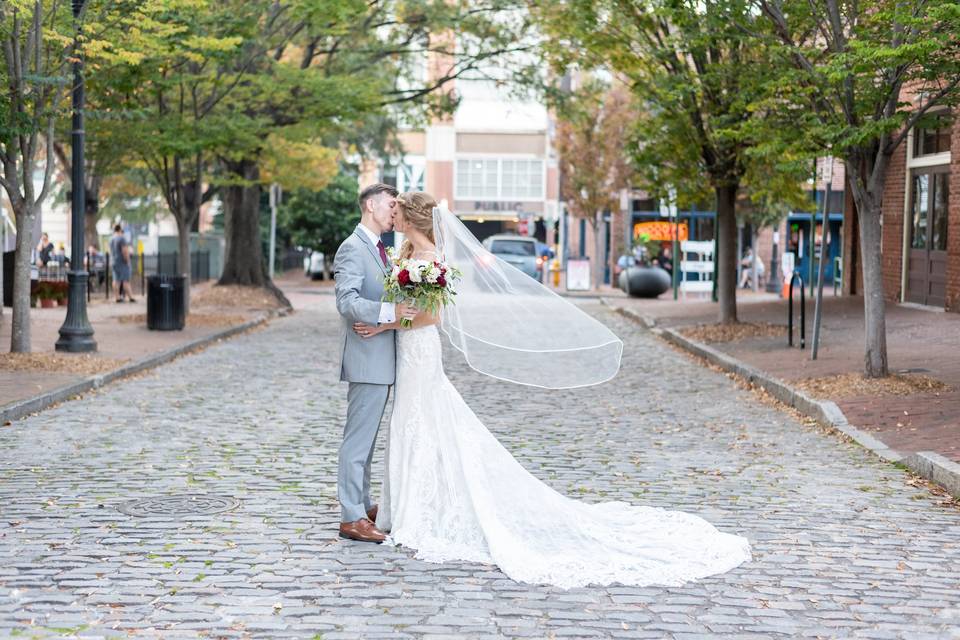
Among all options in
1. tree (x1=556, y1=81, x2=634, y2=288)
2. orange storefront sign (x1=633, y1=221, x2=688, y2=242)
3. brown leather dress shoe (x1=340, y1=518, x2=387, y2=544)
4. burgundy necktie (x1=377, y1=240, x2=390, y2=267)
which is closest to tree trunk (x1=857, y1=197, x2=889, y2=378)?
burgundy necktie (x1=377, y1=240, x2=390, y2=267)

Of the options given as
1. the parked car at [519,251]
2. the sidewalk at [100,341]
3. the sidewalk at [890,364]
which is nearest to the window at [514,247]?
the parked car at [519,251]

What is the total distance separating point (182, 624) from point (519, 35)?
943 inches

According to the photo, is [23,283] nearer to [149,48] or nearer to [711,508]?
[149,48]

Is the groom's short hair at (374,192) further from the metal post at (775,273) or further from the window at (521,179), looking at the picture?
the window at (521,179)

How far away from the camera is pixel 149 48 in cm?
1823

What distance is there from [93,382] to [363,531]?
8394mm

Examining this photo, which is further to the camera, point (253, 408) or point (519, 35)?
point (519, 35)

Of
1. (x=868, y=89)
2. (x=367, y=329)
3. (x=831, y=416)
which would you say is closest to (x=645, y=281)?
(x=868, y=89)

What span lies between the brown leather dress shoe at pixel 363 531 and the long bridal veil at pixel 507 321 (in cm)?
110

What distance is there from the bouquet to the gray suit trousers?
44 cm

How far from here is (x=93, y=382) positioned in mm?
14555

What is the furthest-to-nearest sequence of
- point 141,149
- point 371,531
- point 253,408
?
point 141,149
point 253,408
point 371,531

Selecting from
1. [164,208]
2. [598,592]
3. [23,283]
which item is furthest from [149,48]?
[164,208]

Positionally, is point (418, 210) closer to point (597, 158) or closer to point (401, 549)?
point (401, 549)
